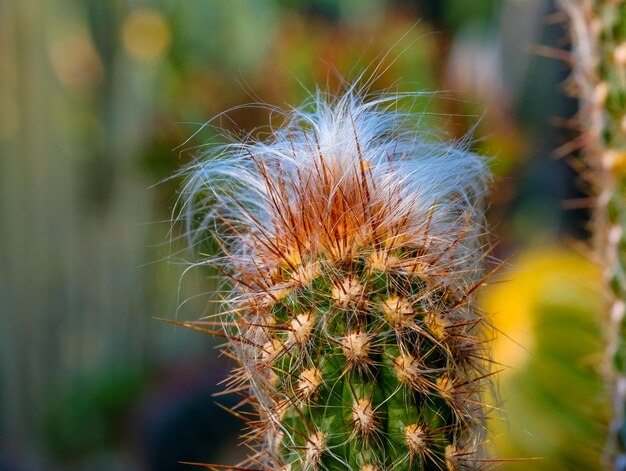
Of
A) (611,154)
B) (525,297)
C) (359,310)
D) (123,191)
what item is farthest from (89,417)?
(359,310)

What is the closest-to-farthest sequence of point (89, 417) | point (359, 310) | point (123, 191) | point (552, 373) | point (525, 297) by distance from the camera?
point (359, 310) → point (552, 373) → point (525, 297) → point (89, 417) → point (123, 191)

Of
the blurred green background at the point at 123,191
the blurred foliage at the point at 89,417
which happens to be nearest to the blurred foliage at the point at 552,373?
the blurred green background at the point at 123,191

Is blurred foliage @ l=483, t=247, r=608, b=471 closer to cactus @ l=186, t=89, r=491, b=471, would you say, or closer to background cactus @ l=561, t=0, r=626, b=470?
background cactus @ l=561, t=0, r=626, b=470

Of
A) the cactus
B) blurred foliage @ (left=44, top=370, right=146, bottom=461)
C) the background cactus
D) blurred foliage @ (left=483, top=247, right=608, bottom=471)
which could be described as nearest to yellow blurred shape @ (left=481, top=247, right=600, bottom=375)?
blurred foliage @ (left=483, top=247, right=608, bottom=471)

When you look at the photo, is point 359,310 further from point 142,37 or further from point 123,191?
point 142,37

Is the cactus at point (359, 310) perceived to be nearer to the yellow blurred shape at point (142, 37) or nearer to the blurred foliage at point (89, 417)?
the blurred foliage at point (89, 417)

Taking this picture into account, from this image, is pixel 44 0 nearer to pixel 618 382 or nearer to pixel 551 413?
pixel 551 413
